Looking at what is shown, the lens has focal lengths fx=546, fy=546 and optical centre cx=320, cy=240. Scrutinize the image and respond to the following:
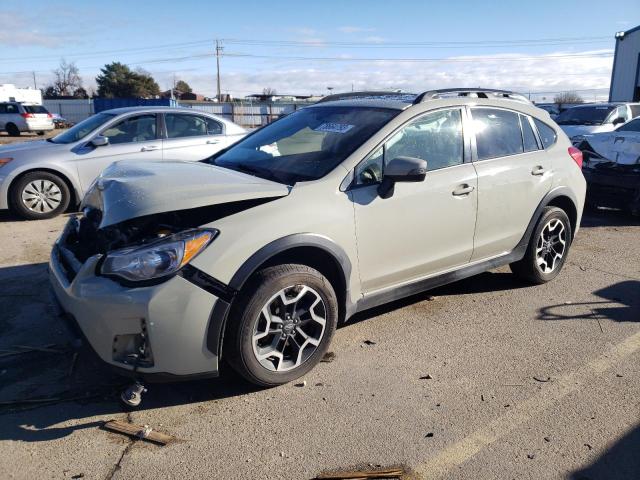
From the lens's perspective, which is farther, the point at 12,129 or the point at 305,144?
the point at 12,129

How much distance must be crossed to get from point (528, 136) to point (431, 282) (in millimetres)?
1756

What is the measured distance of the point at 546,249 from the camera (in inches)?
A: 202

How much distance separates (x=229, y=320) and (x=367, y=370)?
106cm

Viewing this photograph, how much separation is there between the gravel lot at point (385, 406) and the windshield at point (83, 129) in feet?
12.7

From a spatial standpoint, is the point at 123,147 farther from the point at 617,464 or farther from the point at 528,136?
the point at 617,464

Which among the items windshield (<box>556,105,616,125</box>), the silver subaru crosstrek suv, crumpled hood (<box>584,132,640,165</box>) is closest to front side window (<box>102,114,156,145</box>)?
the silver subaru crosstrek suv

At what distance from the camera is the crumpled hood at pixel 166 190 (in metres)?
3.03

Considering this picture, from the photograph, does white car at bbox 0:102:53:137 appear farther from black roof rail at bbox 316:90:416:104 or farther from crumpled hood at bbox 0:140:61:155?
black roof rail at bbox 316:90:416:104

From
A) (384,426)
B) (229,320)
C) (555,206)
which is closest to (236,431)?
(229,320)

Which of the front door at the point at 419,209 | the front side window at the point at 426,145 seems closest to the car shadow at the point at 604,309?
the front door at the point at 419,209

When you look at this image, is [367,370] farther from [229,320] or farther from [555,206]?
[555,206]

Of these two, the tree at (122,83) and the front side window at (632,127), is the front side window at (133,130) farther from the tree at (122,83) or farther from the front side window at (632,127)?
the tree at (122,83)

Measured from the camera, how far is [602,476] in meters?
2.61

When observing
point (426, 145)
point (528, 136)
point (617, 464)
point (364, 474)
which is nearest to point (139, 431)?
point (364, 474)
